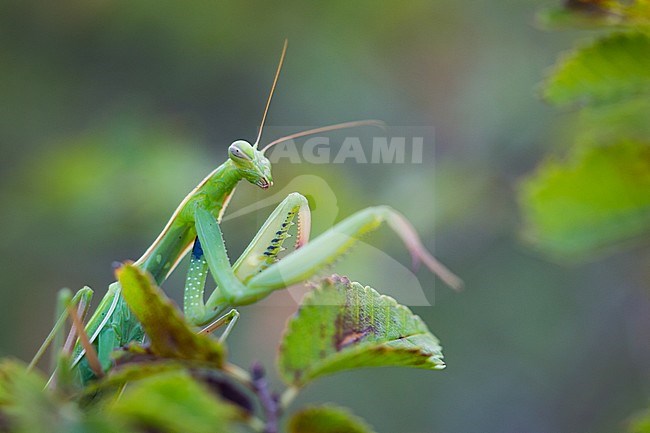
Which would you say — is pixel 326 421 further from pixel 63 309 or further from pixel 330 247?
pixel 63 309

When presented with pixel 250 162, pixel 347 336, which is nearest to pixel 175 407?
pixel 347 336

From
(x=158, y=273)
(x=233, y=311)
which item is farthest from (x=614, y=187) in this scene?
(x=158, y=273)

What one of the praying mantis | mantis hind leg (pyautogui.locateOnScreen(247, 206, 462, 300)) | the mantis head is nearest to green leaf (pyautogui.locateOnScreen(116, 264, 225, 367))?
the praying mantis

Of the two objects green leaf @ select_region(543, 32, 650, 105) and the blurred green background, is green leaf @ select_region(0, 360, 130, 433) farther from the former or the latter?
the blurred green background

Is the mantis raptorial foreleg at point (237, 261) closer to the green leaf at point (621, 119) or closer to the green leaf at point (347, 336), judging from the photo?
the green leaf at point (347, 336)

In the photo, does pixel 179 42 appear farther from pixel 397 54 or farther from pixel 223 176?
pixel 223 176
